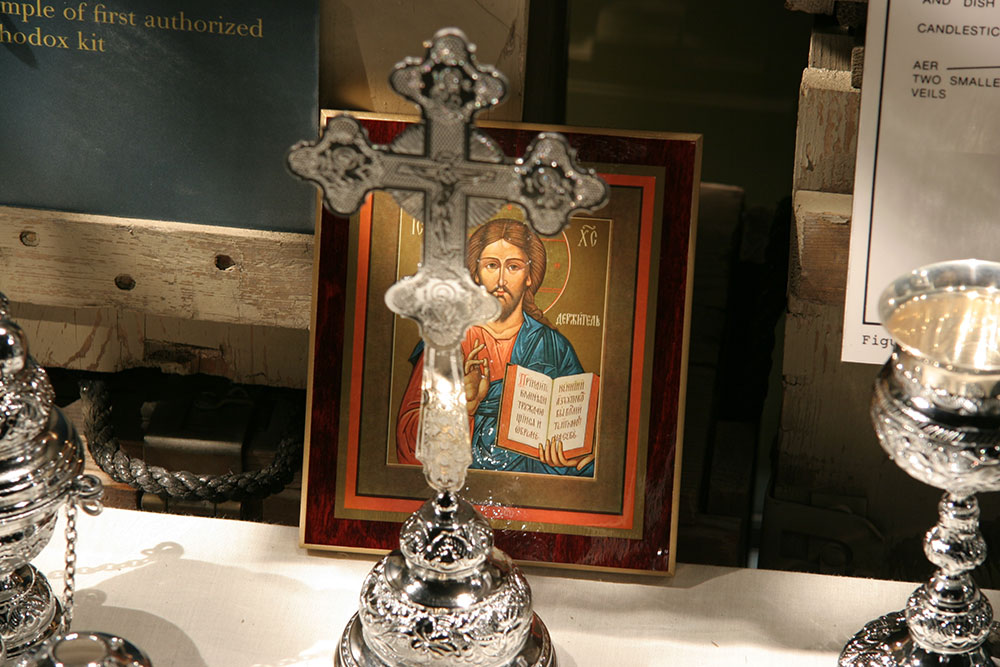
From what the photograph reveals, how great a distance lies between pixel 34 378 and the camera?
0.85 meters

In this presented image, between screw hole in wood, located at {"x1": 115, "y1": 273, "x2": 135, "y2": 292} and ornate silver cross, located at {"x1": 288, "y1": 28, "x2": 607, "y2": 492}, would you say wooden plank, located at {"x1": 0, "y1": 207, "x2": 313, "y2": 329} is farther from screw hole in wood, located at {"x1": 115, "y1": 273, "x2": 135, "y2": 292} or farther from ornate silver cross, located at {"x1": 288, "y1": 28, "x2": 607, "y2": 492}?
ornate silver cross, located at {"x1": 288, "y1": 28, "x2": 607, "y2": 492}

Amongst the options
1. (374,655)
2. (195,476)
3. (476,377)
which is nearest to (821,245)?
(476,377)

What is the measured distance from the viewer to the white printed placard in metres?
0.97

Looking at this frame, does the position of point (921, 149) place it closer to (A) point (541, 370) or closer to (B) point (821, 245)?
(B) point (821, 245)

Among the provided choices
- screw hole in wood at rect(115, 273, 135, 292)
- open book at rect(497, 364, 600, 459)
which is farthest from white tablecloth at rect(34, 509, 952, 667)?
screw hole in wood at rect(115, 273, 135, 292)

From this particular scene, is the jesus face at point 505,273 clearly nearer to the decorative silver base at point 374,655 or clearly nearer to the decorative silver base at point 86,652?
the decorative silver base at point 374,655

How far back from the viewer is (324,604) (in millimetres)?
1019

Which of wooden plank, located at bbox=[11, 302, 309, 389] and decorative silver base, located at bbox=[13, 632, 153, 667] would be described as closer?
decorative silver base, located at bbox=[13, 632, 153, 667]

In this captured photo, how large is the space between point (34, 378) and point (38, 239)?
0.33 m

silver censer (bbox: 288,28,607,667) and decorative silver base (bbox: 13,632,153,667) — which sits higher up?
silver censer (bbox: 288,28,607,667)

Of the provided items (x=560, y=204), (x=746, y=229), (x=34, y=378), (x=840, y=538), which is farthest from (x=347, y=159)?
(x=746, y=229)

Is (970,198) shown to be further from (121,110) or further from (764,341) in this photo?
(121,110)

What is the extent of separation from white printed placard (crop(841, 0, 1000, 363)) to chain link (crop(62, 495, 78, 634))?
0.69 metres

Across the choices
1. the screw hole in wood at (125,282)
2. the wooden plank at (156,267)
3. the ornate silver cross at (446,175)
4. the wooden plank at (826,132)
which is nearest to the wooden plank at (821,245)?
the wooden plank at (826,132)
